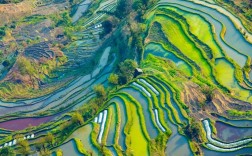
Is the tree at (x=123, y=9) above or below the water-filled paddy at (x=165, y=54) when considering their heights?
above

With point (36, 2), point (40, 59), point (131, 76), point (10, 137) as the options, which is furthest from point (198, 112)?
point (36, 2)

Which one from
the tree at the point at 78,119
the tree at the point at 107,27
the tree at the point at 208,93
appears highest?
the tree at the point at 107,27

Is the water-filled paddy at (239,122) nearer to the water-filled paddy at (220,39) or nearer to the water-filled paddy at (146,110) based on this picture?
the water-filled paddy at (146,110)

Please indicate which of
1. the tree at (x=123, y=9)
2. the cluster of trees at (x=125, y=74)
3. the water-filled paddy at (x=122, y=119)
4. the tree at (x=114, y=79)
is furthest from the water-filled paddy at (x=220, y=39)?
the water-filled paddy at (x=122, y=119)

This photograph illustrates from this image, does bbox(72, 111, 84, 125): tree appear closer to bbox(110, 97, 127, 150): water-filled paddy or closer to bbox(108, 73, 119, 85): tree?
bbox(110, 97, 127, 150): water-filled paddy

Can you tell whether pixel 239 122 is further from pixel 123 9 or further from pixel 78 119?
pixel 123 9

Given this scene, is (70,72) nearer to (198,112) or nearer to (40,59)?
(40,59)

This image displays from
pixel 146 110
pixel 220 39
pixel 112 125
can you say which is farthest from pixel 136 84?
pixel 220 39
